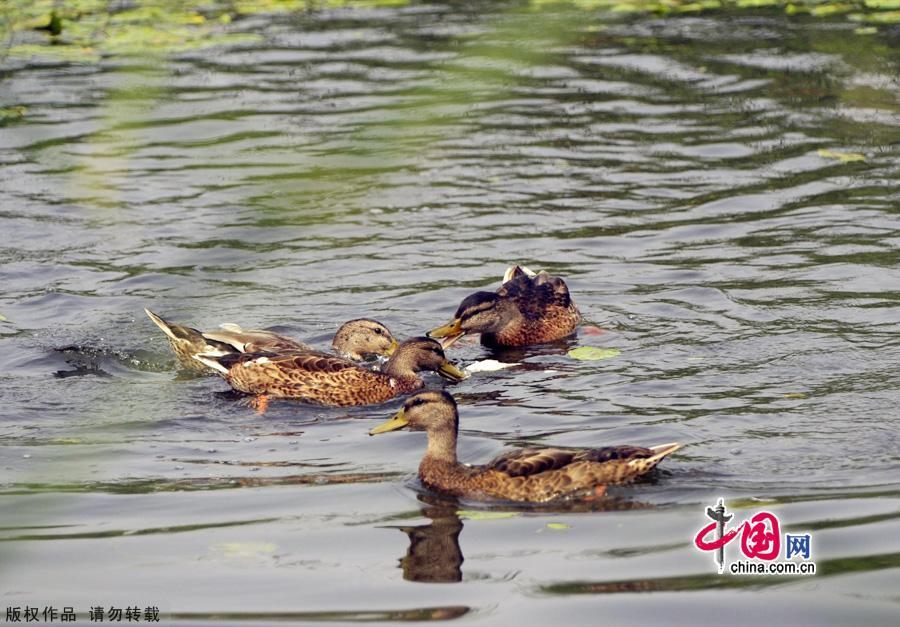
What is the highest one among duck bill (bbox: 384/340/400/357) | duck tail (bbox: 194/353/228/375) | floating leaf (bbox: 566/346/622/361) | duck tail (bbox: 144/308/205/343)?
duck tail (bbox: 144/308/205/343)

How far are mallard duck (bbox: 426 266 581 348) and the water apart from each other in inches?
9.7

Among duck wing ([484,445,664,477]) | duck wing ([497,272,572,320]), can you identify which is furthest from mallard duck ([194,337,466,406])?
duck wing ([484,445,664,477])

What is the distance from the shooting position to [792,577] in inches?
266

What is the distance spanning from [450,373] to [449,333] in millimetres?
908

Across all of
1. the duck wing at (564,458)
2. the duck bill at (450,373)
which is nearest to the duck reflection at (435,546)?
the duck wing at (564,458)

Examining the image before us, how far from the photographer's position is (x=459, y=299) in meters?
13.6

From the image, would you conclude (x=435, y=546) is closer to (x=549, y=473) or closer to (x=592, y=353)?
(x=549, y=473)

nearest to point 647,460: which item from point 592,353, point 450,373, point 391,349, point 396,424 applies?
point 396,424

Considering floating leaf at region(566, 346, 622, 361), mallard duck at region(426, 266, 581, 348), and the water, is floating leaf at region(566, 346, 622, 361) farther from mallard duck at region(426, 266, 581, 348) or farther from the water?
mallard duck at region(426, 266, 581, 348)

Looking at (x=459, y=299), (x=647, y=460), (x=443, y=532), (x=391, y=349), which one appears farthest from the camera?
(x=459, y=299)

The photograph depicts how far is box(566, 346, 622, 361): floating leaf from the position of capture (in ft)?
38.9

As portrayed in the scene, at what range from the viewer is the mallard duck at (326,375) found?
11.1 metres

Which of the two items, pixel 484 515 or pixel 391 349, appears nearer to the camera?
pixel 484 515

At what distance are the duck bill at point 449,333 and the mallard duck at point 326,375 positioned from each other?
3.24 feet
